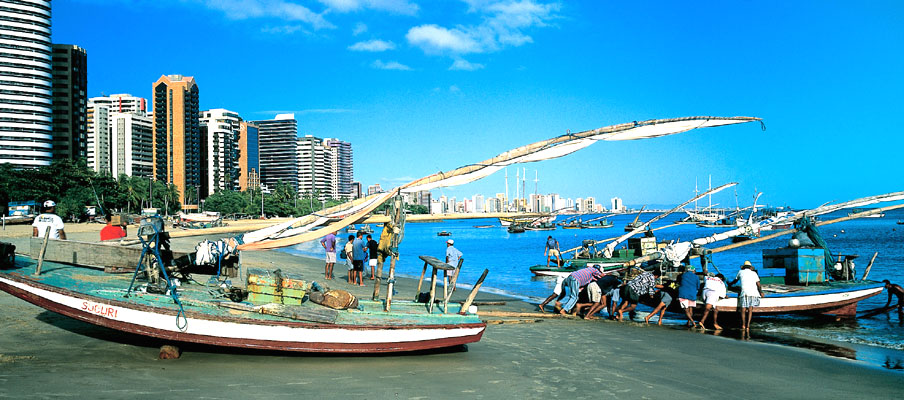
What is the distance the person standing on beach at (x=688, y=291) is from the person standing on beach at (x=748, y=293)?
1020 mm

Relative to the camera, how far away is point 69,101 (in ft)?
386

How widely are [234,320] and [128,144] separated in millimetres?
182257

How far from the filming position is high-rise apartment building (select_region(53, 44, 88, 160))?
113875mm

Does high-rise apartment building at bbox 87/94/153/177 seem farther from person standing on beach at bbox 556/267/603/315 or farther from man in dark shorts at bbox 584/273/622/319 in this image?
man in dark shorts at bbox 584/273/622/319

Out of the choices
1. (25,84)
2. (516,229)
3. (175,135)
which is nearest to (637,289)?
(516,229)

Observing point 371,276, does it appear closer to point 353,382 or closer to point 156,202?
point 353,382

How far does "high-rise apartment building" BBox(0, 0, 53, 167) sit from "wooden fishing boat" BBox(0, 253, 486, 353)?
115002 mm

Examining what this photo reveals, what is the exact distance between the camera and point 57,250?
1069 cm

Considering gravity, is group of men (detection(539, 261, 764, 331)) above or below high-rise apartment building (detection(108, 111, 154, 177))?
below

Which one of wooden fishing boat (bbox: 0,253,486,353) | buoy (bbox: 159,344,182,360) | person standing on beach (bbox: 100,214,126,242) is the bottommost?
buoy (bbox: 159,344,182,360)

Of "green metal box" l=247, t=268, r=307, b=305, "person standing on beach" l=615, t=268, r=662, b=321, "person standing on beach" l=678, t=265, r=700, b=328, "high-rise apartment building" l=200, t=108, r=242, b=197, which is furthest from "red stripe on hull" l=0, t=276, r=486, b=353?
"high-rise apartment building" l=200, t=108, r=242, b=197

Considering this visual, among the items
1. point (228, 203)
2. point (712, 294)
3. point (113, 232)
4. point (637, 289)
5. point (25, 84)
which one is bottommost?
Answer: point (712, 294)

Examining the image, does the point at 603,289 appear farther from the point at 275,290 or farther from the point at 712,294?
the point at 275,290

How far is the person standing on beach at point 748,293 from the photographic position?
14203 millimetres
